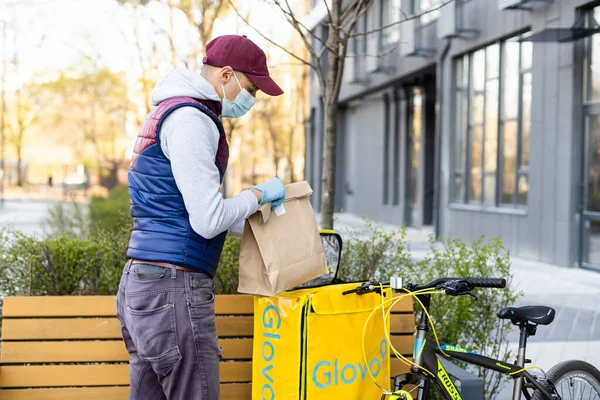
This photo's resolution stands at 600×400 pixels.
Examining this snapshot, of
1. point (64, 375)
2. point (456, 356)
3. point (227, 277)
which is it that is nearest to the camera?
point (456, 356)

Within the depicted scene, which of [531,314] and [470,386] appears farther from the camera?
[470,386]

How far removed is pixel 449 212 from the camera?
57.4ft

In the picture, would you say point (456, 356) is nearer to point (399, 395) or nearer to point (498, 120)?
point (399, 395)

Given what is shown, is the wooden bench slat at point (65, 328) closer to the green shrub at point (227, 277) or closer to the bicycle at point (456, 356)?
the green shrub at point (227, 277)

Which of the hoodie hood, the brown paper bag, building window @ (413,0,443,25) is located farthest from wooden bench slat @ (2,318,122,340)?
building window @ (413,0,443,25)

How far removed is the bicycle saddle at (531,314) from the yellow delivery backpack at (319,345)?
51cm

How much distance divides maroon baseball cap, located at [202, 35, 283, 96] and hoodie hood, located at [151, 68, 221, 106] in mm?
90

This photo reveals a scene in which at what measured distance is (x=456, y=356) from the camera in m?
3.20

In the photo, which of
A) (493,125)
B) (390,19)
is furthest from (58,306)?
(390,19)

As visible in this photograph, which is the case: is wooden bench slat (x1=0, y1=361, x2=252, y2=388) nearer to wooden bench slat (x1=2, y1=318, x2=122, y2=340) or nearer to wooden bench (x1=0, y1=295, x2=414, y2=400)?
wooden bench (x1=0, y1=295, x2=414, y2=400)

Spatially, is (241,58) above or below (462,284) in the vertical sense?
above

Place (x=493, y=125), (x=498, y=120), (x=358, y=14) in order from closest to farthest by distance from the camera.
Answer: (x=358, y=14) → (x=498, y=120) → (x=493, y=125)

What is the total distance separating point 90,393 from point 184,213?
142cm

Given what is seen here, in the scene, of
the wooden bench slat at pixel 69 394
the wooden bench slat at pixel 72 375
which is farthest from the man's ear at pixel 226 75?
the wooden bench slat at pixel 69 394
